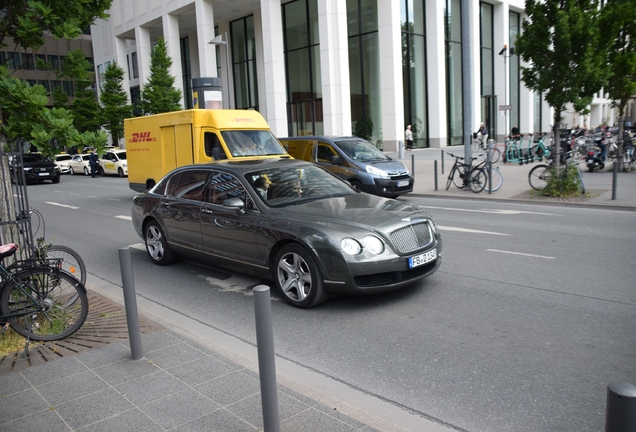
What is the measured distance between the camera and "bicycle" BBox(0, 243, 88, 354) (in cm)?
475

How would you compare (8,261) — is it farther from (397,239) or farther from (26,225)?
(397,239)

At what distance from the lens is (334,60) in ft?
99.5

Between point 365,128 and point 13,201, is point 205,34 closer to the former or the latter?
point 365,128

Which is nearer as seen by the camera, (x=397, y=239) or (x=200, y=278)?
(x=397, y=239)

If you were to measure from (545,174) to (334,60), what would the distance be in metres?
18.3

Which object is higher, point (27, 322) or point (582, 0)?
point (582, 0)

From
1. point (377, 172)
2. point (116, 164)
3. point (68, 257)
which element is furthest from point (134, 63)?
point (68, 257)

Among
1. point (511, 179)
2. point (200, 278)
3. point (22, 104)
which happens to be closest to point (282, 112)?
point (511, 179)

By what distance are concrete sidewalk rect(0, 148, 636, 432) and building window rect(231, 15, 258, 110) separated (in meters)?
38.5

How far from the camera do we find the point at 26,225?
5.38 m

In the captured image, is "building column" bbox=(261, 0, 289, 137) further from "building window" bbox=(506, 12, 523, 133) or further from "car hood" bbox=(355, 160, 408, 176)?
"building window" bbox=(506, 12, 523, 133)

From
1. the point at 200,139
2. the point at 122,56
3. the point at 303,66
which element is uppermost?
the point at 122,56

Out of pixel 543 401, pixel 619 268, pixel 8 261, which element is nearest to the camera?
pixel 543 401

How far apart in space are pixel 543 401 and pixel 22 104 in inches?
195
